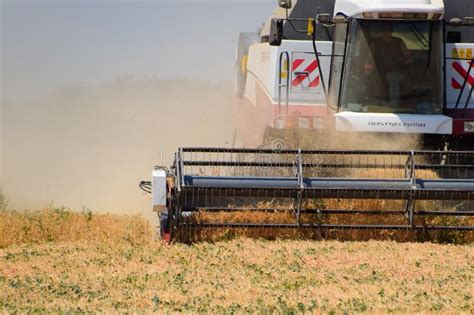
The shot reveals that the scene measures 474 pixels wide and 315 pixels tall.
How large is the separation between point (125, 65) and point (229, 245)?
12.2 m

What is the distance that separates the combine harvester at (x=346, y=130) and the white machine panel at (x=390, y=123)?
11 millimetres

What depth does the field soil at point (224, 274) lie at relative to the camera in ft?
23.3

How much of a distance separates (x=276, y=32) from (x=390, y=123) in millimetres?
1584

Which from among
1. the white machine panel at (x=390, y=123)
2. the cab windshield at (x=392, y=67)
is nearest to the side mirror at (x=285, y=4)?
the cab windshield at (x=392, y=67)

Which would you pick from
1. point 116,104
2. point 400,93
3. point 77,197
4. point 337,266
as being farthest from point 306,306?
point 116,104

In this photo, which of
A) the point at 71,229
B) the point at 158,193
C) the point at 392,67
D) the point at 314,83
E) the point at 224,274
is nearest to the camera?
A: the point at 224,274

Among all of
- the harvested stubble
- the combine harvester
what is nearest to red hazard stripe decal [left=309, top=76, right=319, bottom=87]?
the combine harvester

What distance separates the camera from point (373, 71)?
12.6 meters

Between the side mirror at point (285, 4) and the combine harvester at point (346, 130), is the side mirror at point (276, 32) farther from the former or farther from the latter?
the side mirror at point (285, 4)

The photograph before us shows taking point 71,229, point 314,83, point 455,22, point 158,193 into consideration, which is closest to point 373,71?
point 314,83

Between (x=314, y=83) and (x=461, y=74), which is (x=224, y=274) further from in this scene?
(x=461, y=74)

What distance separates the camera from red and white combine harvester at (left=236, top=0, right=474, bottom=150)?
40.9 ft

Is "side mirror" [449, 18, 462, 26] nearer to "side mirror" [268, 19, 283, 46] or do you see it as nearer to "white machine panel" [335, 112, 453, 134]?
"white machine panel" [335, 112, 453, 134]

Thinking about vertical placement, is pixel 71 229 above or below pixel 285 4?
below
